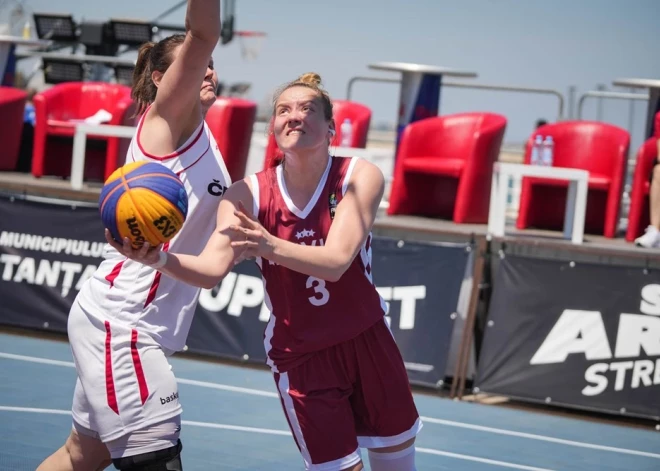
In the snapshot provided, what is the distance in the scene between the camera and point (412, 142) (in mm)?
10211

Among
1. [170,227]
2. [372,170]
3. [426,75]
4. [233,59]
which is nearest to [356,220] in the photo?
[372,170]

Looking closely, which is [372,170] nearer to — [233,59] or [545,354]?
[545,354]

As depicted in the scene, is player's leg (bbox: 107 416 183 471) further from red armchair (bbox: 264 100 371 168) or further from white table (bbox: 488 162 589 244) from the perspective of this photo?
red armchair (bbox: 264 100 371 168)

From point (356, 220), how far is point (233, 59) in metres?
A: 17.4

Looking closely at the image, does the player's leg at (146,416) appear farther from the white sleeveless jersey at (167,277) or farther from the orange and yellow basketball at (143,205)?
the orange and yellow basketball at (143,205)

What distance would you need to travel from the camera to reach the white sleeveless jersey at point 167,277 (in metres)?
3.33

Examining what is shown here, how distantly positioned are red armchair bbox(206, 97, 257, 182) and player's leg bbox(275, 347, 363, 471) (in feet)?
22.1

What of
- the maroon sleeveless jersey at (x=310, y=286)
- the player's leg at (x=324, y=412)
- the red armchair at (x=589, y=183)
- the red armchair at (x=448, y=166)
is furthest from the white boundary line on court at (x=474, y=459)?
the red armchair at (x=589, y=183)

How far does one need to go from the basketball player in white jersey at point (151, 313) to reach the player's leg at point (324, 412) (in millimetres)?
425

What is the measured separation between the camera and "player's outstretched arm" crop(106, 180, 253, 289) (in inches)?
117

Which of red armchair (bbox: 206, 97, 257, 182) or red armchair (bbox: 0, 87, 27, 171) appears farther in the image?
red armchair (bbox: 0, 87, 27, 171)

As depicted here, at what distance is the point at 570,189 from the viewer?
8.88m

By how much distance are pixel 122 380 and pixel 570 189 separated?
20.9ft

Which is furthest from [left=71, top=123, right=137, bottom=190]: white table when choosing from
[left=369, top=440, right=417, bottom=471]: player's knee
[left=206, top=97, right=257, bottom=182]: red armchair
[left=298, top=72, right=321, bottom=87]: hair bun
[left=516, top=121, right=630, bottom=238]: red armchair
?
[left=369, top=440, right=417, bottom=471]: player's knee
